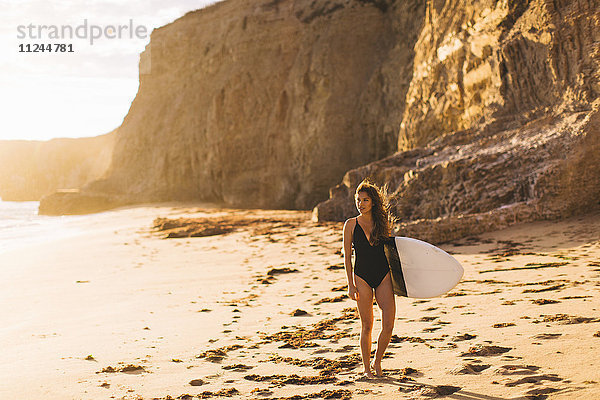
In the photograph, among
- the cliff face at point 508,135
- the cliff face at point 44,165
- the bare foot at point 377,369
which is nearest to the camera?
the bare foot at point 377,369

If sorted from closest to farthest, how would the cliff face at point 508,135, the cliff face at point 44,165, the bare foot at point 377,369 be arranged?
1. the bare foot at point 377,369
2. the cliff face at point 508,135
3. the cliff face at point 44,165

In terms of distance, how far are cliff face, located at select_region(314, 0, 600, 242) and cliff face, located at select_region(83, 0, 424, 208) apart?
A: 5.76 meters

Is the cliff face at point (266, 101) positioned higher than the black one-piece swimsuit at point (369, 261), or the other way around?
the cliff face at point (266, 101)

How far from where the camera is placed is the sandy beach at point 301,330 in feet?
8.91

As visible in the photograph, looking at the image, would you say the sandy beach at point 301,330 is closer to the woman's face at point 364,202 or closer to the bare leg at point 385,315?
the bare leg at point 385,315

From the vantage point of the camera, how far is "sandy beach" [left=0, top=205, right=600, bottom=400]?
2.72m

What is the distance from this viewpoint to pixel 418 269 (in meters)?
3.16

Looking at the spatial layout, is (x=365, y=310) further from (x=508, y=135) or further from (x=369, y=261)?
(x=508, y=135)

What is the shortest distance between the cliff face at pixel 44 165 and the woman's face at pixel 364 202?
6209 centimetres

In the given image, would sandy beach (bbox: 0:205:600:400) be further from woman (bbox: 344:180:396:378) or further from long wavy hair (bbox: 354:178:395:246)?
long wavy hair (bbox: 354:178:395:246)

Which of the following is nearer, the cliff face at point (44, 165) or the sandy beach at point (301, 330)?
the sandy beach at point (301, 330)

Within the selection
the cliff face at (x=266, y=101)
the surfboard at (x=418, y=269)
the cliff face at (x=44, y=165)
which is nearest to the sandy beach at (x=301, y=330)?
the surfboard at (x=418, y=269)

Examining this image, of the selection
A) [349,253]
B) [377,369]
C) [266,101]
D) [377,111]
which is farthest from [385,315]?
[266,101]

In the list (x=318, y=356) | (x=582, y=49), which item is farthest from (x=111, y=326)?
(x=582, y=49)
